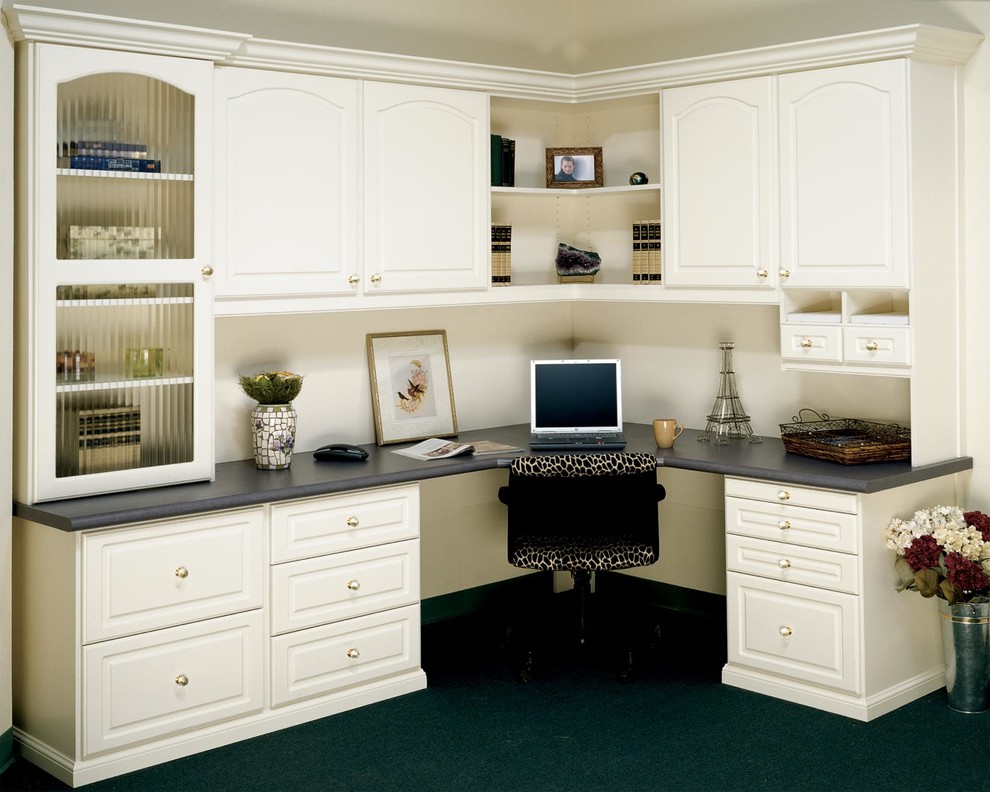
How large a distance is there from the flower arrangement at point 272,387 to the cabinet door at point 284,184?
289 millimetres

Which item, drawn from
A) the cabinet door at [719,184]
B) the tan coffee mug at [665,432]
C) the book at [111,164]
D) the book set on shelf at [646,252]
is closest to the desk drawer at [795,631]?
the tan coffee mug at [665,432]

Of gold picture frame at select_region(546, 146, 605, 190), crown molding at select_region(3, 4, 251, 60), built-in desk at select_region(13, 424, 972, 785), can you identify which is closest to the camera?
crown molding at select_region(3, 4, 251, 60)

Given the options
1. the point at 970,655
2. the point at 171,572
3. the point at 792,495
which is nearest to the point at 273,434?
the point at 171,572

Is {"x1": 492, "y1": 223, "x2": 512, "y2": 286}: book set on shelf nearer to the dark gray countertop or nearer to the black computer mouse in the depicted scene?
the dark gray countertop

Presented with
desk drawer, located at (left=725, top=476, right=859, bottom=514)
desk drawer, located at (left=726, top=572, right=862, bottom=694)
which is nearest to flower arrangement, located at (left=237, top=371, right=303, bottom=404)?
desk drawer, located at (left=725, top=476, right=859, bottom=514)

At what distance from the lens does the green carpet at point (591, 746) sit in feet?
10.4

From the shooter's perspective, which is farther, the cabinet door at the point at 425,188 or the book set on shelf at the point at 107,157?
the cabinet door at the point at 425,188

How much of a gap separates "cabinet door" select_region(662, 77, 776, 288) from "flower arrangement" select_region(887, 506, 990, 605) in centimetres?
93

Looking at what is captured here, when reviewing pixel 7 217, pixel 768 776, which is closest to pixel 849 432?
pixel 768 776

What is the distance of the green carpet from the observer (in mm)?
3184

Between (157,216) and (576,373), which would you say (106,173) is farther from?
(576,373)

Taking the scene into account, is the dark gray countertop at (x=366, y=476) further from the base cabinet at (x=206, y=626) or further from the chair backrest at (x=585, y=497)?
the chair backrest at (x=585, y=497)

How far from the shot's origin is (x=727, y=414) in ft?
14.3

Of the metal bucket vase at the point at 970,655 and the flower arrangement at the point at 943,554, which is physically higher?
the flower arrangement at the point at 943,554
